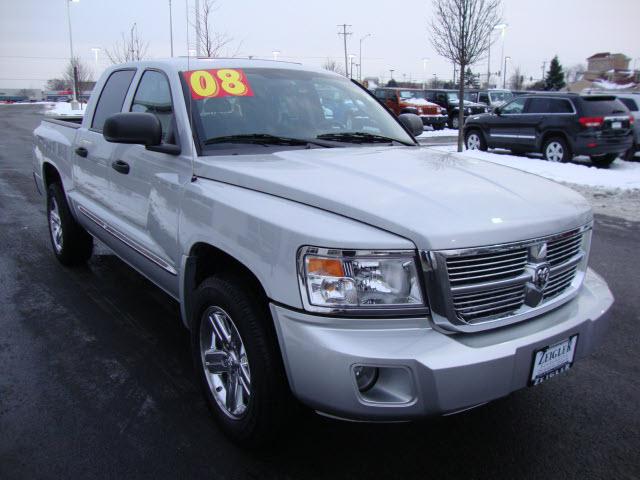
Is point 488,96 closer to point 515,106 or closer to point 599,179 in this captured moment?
point 515,106

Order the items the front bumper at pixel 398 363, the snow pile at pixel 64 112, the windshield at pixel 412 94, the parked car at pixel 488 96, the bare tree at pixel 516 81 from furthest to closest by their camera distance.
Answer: the bare tree at pixel 516 81, the parked car at pixel 488 96, the windshield at pixel 412 94, the snow pile at pixel 64 112, the front bumper at pixel 398 363

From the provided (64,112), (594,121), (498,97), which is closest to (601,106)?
(594,121)

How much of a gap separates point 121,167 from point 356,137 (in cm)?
154

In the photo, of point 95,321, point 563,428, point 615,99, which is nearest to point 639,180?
point 615,99

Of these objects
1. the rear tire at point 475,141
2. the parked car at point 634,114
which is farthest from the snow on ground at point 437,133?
the parked car at point 634,114

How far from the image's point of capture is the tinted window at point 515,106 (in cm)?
1487

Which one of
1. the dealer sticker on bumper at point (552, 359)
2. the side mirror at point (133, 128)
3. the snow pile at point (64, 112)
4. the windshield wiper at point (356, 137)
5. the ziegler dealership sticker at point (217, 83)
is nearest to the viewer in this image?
the dealer sticker on bumper at point (552, 359)

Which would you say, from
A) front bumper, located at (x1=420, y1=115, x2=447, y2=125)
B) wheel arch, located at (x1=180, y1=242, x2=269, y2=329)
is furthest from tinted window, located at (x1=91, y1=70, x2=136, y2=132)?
front bumper, located at (x1=420, y1=115, x2=447, y2=125)

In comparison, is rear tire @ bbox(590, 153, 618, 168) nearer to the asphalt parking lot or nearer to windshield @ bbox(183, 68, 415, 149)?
the asphalt parking lot

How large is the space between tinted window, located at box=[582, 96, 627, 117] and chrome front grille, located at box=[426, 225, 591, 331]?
11649mm

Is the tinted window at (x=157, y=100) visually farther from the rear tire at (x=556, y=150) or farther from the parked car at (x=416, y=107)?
the parked car at (x=416, y=107)

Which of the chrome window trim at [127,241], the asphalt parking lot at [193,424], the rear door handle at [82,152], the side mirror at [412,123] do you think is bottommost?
the asphalt parking lot at [193,424]

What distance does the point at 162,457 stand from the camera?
268 cm

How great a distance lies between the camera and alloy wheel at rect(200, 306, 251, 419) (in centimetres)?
266
